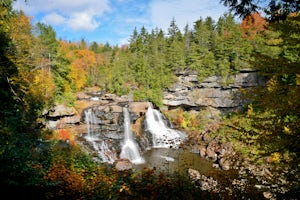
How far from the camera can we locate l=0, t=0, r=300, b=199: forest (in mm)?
3943

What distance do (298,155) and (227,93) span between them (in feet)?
95.8

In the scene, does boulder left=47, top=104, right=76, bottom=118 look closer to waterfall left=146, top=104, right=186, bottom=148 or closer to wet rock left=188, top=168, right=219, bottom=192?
waterfall left=146, top=104, right=186, bottom=148

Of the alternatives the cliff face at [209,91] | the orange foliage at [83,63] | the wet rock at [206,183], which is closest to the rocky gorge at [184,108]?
the cliff face at [209,91]

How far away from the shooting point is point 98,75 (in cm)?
4556

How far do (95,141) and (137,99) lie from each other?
11.0m

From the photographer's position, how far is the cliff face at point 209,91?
30.6 m

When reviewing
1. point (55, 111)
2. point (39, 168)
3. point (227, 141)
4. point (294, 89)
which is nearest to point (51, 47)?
point (55, 111)

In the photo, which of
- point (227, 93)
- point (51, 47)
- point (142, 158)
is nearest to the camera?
point (142, 158)

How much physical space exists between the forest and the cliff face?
0.90 m

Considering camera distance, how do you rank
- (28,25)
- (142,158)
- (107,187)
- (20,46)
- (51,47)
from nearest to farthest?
(107,187) → (20,46) → (142,158) → (28,25) → (51,47)

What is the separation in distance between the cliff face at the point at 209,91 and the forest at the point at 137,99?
0.90m

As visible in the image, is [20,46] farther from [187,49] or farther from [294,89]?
[187,49]

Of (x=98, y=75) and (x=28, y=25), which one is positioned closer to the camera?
(x=28, y=25)

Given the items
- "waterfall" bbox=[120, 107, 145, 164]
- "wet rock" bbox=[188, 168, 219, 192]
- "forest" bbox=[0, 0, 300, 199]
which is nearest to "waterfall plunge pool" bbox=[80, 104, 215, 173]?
"waterfall" bbox=[120, 107, 145, 164]
